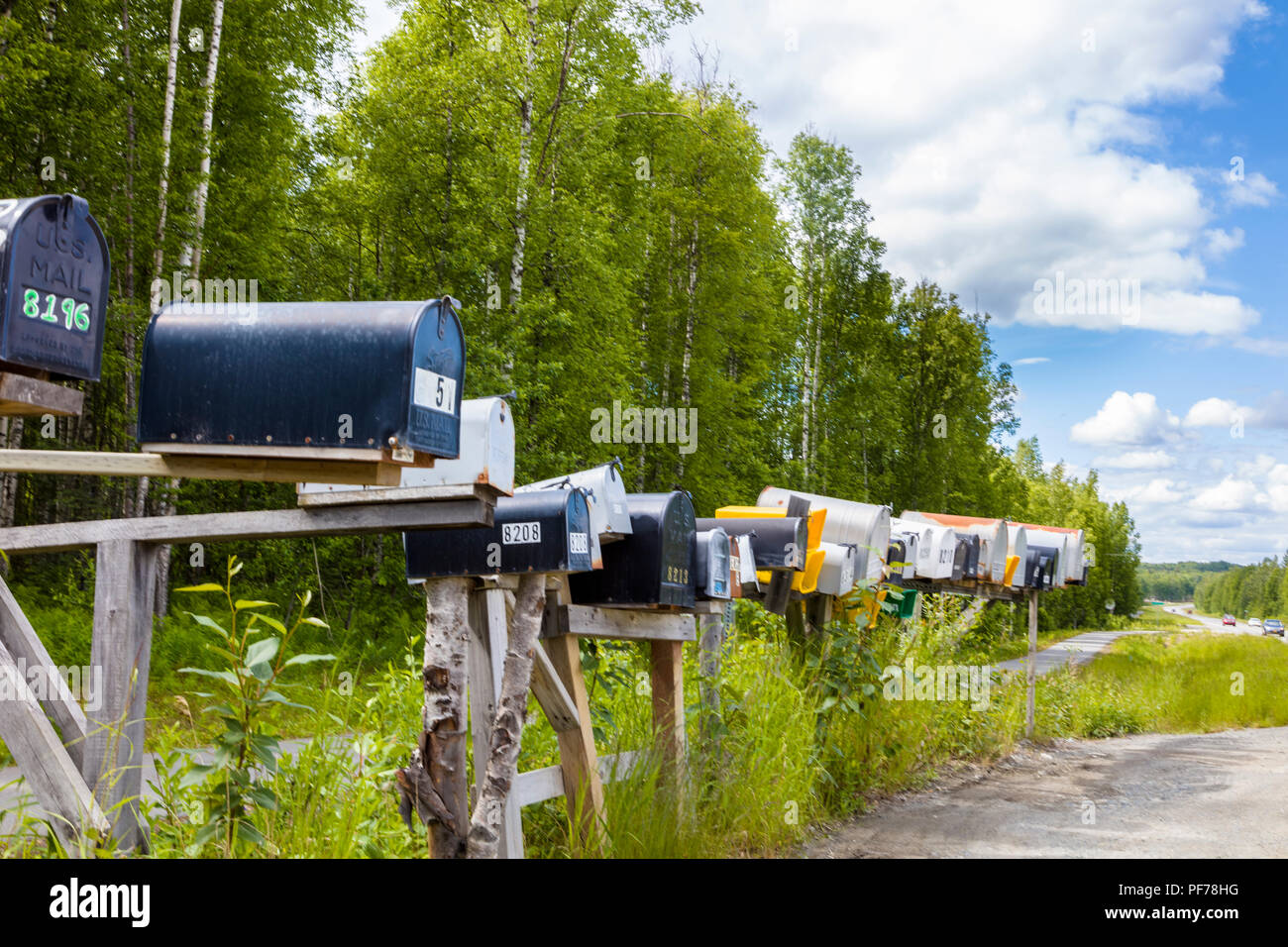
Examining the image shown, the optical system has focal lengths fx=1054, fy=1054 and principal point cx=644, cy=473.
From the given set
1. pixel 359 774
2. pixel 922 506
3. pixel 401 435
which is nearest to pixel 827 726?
pixel 359 774

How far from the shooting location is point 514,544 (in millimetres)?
3434

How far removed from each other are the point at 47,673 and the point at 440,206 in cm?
1129

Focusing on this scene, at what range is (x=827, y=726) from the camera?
21.7 ft

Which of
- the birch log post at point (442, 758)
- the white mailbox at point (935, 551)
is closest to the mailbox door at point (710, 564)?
the birch log post at point (442, 758)

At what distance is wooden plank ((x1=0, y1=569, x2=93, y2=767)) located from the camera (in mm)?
2734

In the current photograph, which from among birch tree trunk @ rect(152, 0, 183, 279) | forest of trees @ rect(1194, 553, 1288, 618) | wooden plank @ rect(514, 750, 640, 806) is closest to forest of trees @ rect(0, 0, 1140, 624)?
birch tree trunk @ rect(152, 0, 183, 279)

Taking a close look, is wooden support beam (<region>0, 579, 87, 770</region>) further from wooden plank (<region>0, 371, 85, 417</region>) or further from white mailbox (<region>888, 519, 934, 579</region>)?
white mailbox (<region>888, 519, 934, 579</region>)

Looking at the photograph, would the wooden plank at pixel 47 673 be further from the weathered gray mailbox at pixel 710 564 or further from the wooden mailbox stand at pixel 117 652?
the weathered gray mailbox at pixel 710 564

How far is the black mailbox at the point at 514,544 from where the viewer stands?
334cm

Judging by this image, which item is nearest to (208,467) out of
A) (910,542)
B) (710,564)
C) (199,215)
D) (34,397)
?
(34,397)

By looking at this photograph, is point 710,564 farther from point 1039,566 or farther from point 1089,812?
point 1039,566

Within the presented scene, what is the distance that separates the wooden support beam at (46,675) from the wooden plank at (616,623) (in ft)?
5.50
